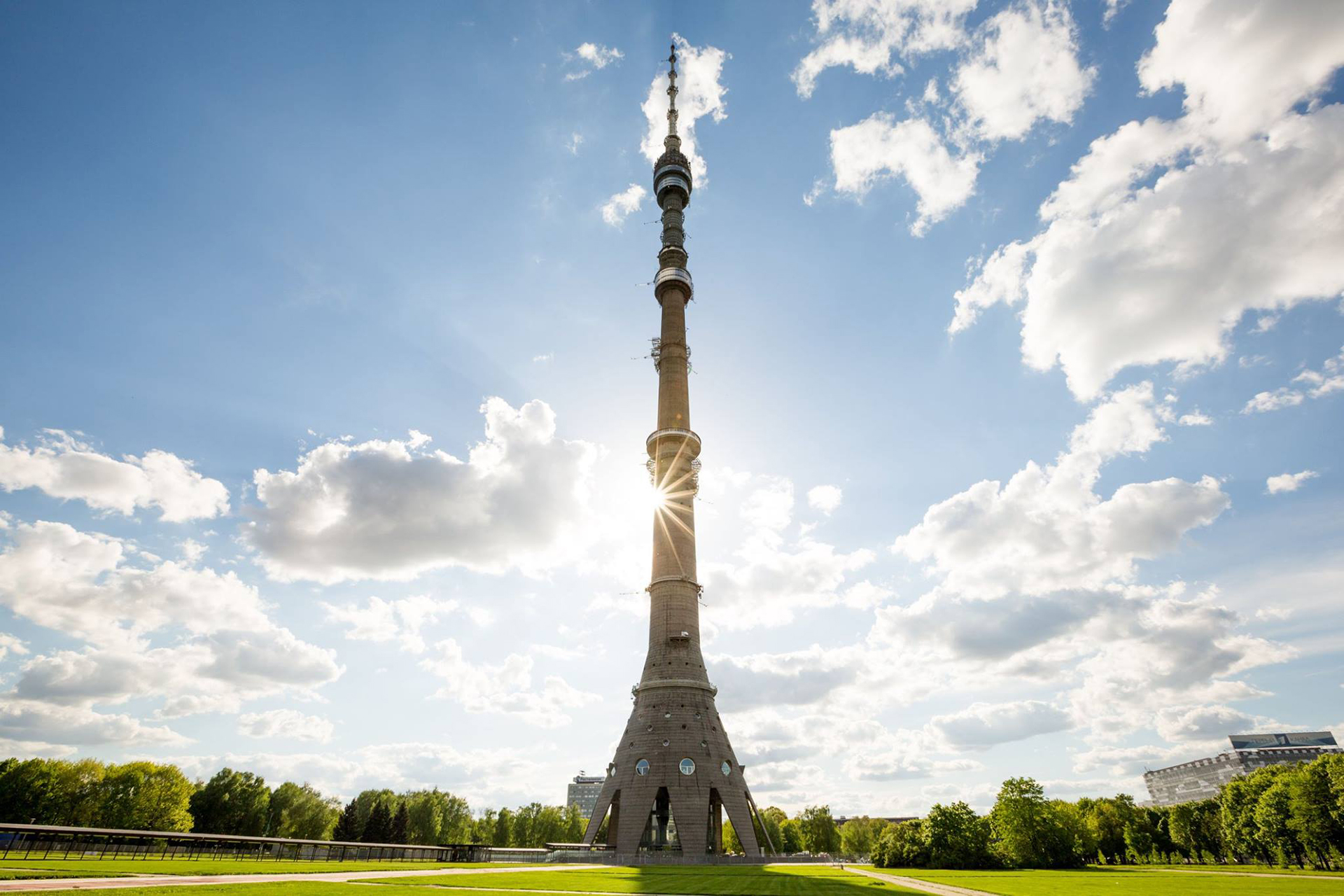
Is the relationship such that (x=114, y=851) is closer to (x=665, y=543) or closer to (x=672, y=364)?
(x=665, y=543)

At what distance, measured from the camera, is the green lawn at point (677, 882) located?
28.4 metres

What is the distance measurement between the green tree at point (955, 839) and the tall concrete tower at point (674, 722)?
15267mm

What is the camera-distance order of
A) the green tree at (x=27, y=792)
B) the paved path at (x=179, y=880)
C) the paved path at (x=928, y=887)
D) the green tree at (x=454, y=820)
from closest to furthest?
the paved path at (x=179, y=880) < the paved path at (x=928, y=887) < the green tree at (x=27, y=792) < the green tree at (x=454, y=820)

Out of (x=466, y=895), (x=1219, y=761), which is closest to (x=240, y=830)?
(x=466, y=895)

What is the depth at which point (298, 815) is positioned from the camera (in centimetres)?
9462

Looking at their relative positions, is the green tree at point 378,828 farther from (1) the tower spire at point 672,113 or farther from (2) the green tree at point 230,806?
(1) the tower spire at point 672,113

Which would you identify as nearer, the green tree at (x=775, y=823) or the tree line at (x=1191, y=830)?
the tree line at (x=1191, y=830)

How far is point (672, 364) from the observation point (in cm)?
8238

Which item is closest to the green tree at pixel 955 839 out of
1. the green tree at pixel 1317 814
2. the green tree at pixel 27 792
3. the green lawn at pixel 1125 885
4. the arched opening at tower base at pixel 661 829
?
the green lawn at pixel 1125 885

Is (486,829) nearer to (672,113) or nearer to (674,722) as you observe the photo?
(674,722)

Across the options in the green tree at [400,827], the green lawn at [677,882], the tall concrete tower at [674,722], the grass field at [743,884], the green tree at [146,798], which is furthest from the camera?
the green tree at [400,827]

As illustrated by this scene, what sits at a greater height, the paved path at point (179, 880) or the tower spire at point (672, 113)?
the tower spire at point (672, 113)

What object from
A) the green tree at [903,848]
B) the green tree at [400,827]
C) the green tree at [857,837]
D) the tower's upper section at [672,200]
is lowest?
the green tree at [857,837]

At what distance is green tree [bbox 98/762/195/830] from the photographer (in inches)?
2849
